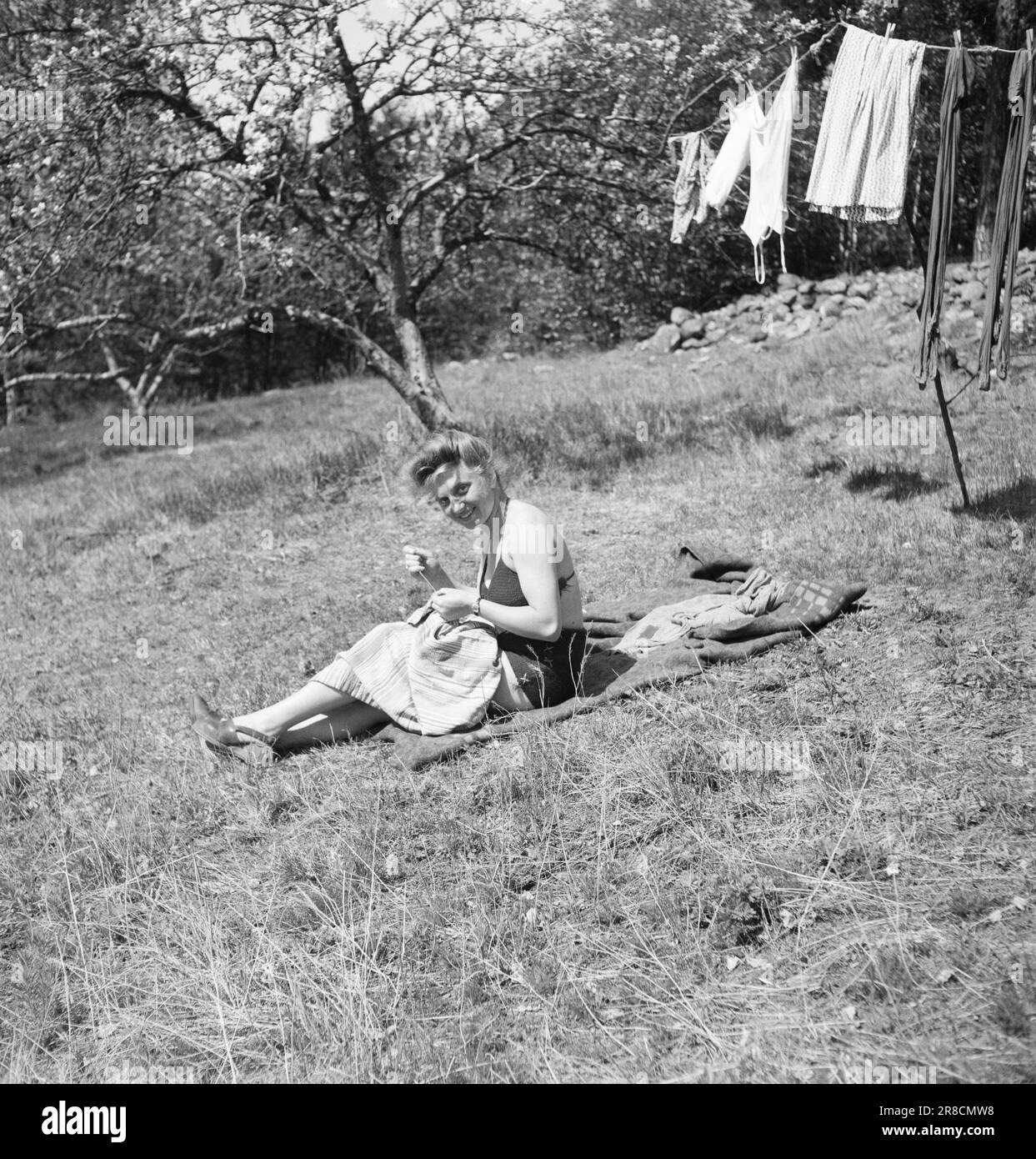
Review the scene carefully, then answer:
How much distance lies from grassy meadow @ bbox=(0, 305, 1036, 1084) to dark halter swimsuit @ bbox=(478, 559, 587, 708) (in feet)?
0.59

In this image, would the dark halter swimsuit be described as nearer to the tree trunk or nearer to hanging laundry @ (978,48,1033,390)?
hanging laundry @ (978,48,1033,390)

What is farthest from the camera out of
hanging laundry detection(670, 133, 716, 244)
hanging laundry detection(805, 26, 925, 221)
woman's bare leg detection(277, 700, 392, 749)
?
hanging laundry detection(670, 133, 716, 244)

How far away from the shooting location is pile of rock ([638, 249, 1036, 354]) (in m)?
13.0

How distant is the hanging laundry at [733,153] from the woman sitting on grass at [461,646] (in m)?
4.41

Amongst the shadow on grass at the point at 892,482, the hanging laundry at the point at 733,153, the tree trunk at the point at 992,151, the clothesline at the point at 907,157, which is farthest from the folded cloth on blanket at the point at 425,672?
the tree trunk at the point at 992,151

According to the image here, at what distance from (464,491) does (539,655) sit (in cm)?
77

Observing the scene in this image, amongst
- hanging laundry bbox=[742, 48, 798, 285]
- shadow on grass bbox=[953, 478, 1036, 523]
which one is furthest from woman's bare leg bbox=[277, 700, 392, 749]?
hanging laundry bbox=[742, 48, 798, 285]

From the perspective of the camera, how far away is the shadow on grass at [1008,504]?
638 cm

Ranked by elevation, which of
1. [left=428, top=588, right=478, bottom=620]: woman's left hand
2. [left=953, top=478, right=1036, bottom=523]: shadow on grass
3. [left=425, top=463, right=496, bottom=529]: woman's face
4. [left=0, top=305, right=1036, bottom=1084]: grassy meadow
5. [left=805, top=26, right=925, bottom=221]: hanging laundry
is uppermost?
[left=805, top=26, right=925, bottom=221]: hanging laundry

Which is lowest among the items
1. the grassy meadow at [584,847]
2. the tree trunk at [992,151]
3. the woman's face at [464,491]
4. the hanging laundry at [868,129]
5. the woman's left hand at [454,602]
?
the grassy meadow at [584,847]

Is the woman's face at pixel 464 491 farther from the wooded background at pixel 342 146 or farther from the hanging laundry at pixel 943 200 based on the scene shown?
the wooded background at pixel 342 146

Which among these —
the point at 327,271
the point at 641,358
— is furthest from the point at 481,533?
the point at 641,358

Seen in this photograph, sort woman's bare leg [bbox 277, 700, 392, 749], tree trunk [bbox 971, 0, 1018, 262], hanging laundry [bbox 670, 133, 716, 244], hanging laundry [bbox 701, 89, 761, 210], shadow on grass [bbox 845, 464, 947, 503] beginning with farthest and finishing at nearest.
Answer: tree trunk [bbox 971, 0, 1018, 262] → hanging laundry [bbox 670, 133, 716, 244] → hanging laundry [bbox 701, 89, 761, 210] → shadow on grass [bbox 845, 464, 947, 503] → woman's bare leg [bbox 277, 700, 392, 749]
